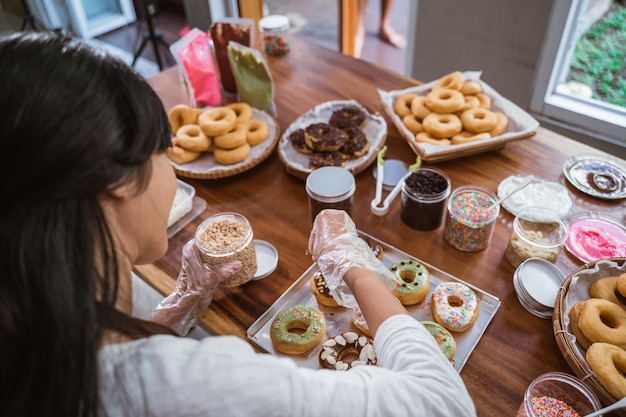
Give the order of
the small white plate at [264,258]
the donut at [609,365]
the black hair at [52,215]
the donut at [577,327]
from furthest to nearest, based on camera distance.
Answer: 1. the small white plate at [264,258]
2. the donut at [577,327]
3. the donut at [609,365]
4. the black hair at [52,215]

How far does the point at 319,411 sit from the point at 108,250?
0.38 metres

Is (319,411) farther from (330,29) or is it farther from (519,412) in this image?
(330,29)

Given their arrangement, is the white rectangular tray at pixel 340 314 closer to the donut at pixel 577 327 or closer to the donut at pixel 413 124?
the donut at pixel 577 327

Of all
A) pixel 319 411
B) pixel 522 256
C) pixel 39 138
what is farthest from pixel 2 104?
pixel 522 256

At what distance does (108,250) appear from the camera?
0.66 metres

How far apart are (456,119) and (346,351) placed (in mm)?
892

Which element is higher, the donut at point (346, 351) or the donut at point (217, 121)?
the donut at point (217, 121)

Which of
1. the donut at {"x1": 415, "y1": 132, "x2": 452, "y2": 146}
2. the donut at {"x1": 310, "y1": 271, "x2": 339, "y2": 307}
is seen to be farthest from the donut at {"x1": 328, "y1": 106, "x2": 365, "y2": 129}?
the donut at {"x1": 310, "y1": 271, "x2": 339, "y2": 307}

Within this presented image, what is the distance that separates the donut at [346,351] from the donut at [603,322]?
A: 43cm

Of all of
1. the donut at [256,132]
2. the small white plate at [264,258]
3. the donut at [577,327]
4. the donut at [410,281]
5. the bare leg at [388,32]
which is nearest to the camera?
the donut at [577,327]

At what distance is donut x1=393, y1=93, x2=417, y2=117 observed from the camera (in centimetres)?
162

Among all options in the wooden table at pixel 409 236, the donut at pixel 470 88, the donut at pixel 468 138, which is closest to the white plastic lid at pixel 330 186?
the wooden table at pixel 409 236

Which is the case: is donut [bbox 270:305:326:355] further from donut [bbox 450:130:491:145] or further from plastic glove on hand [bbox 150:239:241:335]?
donut [bbox 450:130:491:145]

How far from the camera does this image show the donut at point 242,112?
159cm
